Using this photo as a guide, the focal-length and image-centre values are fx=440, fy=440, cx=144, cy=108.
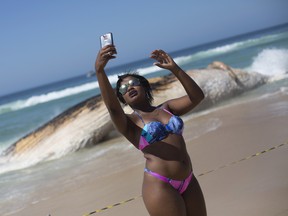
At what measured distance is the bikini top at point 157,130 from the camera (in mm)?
2742

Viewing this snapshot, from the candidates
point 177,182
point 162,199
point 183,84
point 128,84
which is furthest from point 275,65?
point 162,199

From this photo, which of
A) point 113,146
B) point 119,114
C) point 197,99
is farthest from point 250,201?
point 113,146

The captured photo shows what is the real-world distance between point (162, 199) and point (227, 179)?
2.41 meters

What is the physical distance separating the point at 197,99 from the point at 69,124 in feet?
23.6

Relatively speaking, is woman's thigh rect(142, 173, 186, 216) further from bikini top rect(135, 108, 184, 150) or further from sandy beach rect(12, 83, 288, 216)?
sandy beach rect(12, 83, 288, 216)

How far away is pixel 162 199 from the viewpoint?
8.86 ft

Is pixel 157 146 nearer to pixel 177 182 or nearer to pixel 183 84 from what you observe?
pixel 177 182

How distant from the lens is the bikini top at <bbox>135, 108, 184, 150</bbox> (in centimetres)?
274

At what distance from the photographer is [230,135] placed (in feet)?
24.0

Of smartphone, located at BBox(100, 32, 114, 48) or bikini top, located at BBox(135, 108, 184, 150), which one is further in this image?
bikini top, located at BBox(135, 108, 184, 150)

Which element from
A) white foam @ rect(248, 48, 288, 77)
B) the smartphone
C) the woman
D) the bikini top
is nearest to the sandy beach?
the woman

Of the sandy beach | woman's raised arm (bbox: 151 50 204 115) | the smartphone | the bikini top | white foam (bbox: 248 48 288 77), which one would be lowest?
white foam (bbox: 248 48 288 77)

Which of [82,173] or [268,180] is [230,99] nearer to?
[82,173]

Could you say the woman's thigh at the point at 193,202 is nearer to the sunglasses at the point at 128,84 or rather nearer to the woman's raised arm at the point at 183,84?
the woman's raised arm at the point at 183,84
